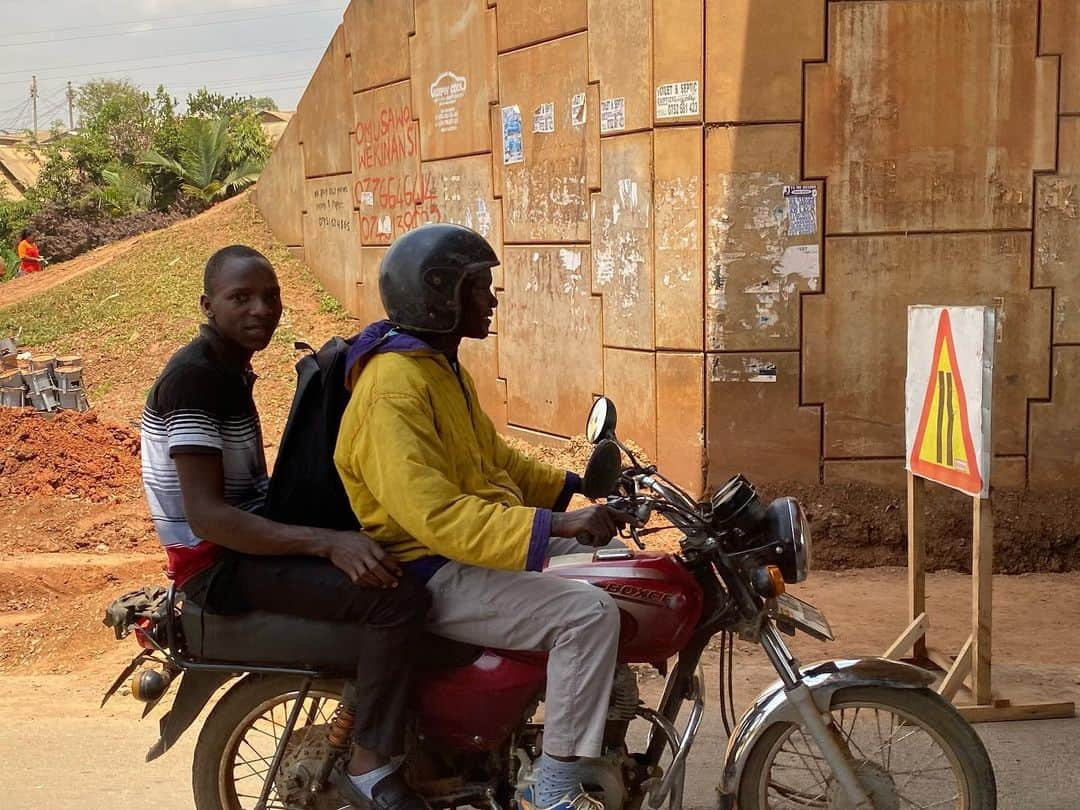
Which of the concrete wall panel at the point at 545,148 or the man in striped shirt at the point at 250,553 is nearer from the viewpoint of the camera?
the man in striped shirt at the point at 250,553

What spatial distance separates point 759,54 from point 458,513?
207 inches

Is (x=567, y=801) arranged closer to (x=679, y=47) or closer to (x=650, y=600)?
(x=650, y=600)

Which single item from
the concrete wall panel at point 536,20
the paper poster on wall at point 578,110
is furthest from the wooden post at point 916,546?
the concrete wall panel at point 536,20

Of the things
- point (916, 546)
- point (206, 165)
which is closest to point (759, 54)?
point (916, 546)

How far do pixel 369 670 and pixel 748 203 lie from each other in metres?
5.07

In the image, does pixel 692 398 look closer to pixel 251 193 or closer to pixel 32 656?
pixel 32 656

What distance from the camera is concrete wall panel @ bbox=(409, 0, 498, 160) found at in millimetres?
10180

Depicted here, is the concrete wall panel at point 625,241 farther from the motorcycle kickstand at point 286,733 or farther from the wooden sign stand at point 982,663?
the motorcycle kickstand at point 286,733

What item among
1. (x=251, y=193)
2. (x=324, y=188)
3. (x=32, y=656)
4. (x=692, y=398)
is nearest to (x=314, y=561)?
(x=32, y=656)

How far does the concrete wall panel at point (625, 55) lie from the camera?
7.73m

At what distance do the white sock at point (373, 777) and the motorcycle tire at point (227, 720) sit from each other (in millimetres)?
294

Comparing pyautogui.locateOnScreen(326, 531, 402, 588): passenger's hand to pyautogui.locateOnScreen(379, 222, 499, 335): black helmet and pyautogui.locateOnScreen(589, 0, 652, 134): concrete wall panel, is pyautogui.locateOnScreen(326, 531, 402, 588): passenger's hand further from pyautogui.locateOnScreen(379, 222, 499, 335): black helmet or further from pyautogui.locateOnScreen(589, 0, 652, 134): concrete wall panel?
pyautogui.locateOnScreen(589, 0, 652, 134): concrete wall panel

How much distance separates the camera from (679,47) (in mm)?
7527

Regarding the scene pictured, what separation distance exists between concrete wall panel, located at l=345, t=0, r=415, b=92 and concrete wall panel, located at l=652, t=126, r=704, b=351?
4.93 meters
